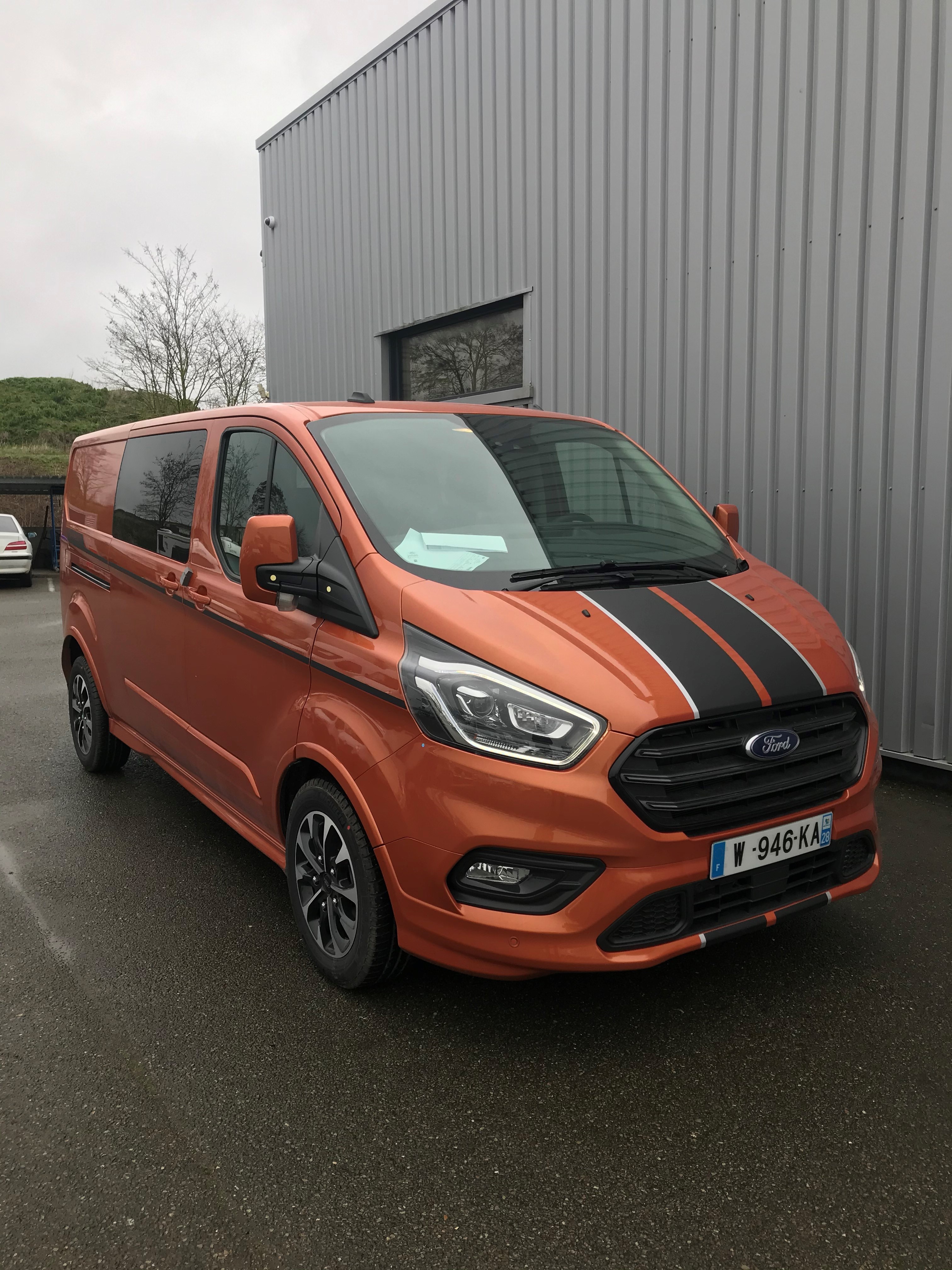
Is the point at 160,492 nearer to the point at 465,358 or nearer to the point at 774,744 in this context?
the point at 774,744

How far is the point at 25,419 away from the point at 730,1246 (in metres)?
51.6

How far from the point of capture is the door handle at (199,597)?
347 cm

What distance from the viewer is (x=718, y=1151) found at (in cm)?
217

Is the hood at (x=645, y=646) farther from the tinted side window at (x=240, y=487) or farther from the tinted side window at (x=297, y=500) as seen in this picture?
the tinted side window at (x=240, y=487)

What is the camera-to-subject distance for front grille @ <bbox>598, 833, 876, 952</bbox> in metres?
2.32

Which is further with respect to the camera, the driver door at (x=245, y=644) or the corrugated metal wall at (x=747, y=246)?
the corrugated metal wall at (x=747, y=246)

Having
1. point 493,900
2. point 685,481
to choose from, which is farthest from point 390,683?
point 685,481

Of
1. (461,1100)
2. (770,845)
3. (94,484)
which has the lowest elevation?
(461,1100)

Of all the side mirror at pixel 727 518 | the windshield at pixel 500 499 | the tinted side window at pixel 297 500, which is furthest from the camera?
the side mirror at pixel 727 518

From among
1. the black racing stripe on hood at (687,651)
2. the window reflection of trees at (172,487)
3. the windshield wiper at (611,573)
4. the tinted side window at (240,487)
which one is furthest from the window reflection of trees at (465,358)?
the black racing stripe on hood at (687,651)

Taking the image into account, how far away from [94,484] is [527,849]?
11.9ft

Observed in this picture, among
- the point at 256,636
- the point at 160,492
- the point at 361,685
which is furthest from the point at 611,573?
the point at 160,492

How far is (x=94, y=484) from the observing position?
4.87 metres

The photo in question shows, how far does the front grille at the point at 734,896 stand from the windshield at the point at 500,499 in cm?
100
